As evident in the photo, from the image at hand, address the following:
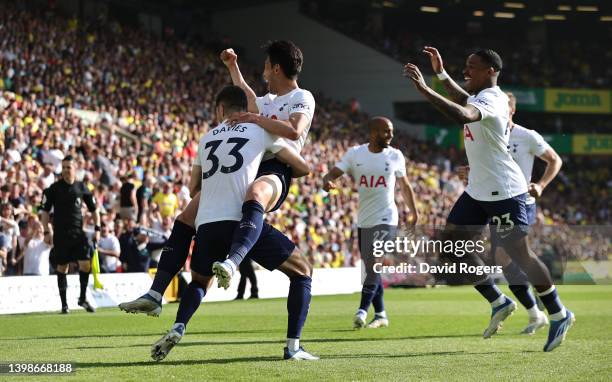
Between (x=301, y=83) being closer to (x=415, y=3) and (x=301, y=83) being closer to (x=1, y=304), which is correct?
(x=415, y=3)

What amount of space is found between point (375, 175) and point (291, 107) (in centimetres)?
527

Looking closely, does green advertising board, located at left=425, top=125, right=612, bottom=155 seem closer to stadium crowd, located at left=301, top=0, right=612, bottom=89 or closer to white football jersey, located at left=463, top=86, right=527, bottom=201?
stadium crowd, located at left=301, top=0, right=612, bottom=89

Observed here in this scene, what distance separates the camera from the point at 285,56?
322 inches

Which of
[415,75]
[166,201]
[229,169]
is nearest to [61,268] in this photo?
[166,201]

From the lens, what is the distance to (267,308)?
→ 17.0 meters

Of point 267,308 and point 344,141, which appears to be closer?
point 267,308

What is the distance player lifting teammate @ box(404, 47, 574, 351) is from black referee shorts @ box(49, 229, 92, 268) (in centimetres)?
735

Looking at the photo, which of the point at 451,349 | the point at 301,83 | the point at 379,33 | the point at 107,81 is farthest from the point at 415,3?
the point at 451,349

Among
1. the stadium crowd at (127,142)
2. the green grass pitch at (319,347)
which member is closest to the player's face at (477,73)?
the green grass pitch at (319,347)

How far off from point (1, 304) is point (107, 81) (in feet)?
54.5

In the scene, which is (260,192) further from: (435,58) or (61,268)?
(61,268)

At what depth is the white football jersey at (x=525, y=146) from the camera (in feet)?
38.7

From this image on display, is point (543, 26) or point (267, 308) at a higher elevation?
point (543, 26)

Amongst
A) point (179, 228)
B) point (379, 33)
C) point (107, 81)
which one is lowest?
point (179, 228)
